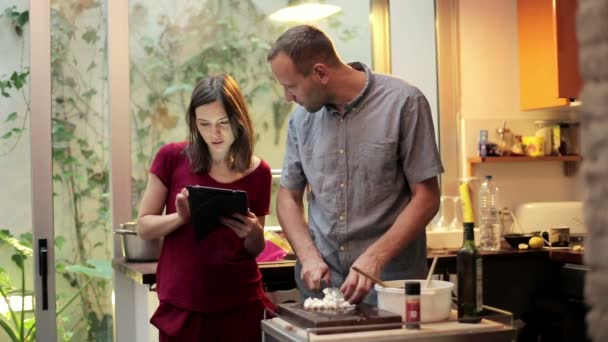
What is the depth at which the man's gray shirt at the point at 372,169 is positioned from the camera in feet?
8.02

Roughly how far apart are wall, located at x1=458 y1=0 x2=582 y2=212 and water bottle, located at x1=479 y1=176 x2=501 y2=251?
0.11m

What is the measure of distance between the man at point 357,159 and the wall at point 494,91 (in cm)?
226

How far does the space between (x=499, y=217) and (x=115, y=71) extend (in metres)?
2.05

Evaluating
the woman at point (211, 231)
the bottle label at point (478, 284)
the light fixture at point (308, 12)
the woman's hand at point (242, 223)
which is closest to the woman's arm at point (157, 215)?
the woman at point (211, 231)

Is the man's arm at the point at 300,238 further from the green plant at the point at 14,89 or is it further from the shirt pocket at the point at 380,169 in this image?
the green plant at the point at 14,89

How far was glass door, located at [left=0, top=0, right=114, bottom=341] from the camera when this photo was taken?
409 centimetres

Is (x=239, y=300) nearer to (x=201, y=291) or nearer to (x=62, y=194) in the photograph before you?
(x=201, y=291)

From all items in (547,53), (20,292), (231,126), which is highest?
(547,53)

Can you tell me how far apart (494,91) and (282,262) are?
1740 millimetres

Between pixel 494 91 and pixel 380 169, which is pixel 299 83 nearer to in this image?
pixel 380 169

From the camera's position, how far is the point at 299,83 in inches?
97.0

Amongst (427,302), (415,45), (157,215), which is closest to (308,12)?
(415,45)

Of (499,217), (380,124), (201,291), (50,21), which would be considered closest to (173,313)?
(201,291)

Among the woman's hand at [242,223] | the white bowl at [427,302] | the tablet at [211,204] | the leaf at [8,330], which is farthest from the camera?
the leaf at [8,330]
